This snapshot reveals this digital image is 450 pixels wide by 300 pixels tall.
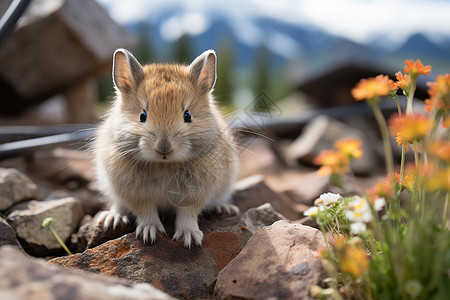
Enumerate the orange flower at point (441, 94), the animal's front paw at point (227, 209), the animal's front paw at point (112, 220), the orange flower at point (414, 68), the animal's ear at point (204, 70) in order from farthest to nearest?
the animal's front paw at point (227, 209) → the animal's front paw at point (112, 220) → the animal's ear at point (204, 70) → the orange flower at point (414, 68) → the orange flower at point (441, 94)

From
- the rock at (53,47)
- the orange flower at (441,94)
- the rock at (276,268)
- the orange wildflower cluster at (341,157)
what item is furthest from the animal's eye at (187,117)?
the rock at (53,47)

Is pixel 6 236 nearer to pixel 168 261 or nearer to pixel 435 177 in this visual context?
pixel 168 261

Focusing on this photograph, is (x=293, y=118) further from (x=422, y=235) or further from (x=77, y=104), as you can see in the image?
(x=422, y=235)

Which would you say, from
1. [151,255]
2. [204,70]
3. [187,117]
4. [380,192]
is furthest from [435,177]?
[204,70]

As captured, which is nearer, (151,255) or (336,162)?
(336,162)

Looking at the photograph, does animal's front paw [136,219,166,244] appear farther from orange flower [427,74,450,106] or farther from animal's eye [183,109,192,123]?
orange flower [427,74,450,106]

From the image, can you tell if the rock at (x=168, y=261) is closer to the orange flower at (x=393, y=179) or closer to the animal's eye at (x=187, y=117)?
the animal's eye at (x=187, y=117)

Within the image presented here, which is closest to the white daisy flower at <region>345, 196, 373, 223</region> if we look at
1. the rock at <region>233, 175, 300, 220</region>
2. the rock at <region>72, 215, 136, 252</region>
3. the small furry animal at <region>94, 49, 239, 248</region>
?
the small furry animal at <region>94, 49, 239, 248</region>
